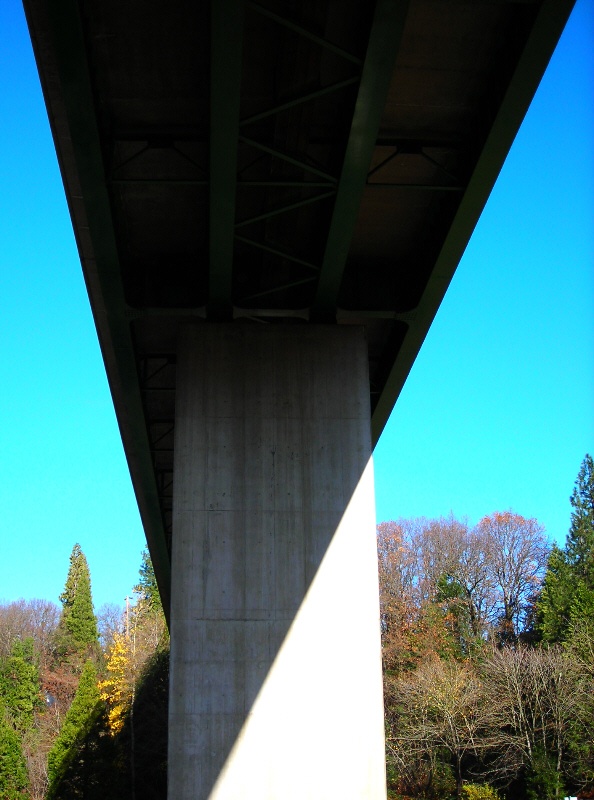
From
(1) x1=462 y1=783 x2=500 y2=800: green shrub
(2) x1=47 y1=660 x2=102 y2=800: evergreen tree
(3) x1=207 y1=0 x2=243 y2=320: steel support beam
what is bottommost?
(1) x1=462 y1=783 x2=500 y2=800: green shrub

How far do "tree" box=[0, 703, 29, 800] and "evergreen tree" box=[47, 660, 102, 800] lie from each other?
12.5 ft

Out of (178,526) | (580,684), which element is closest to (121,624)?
(580,684)

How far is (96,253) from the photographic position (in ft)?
36.3

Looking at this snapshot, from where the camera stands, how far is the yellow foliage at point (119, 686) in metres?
45.5

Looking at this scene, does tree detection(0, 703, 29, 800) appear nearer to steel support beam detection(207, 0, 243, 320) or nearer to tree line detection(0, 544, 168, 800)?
tree line detection(0, 544, 168, 800)

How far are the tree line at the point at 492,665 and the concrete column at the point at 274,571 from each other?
25759 mm

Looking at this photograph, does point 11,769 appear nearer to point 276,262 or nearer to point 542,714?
point 542,714

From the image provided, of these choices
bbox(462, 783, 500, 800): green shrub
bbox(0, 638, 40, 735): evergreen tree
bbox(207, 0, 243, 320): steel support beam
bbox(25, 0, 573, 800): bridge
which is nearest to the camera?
bbox(207, 0, 243, 320): steel support beam

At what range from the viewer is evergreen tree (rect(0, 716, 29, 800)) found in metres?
43.1

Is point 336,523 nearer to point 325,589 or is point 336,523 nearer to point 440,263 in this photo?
point 325,589

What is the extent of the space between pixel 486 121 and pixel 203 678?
686cm

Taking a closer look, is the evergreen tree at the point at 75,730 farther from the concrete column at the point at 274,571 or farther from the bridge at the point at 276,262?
the concrete column at the point at 274,571

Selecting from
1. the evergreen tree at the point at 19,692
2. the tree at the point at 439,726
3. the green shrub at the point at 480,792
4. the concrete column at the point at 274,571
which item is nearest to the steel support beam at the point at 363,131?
the concrete column at the point at 274,571

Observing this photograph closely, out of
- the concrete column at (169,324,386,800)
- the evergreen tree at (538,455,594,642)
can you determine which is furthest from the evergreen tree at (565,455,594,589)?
the concrete column at (169,324,386,800)
